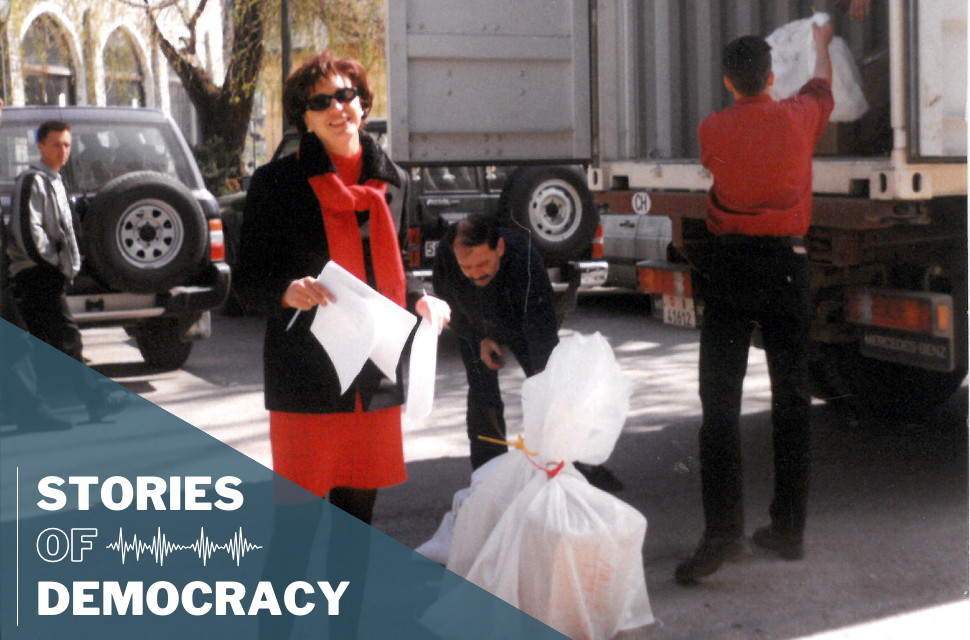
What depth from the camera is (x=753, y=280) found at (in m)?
→ 3.91

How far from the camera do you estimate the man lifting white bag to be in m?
3.31

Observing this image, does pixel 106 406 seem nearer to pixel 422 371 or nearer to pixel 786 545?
pixel 786 545

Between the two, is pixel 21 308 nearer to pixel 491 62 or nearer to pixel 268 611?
pixel 491 62

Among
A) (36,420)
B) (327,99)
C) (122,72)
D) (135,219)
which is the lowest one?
(36,420)

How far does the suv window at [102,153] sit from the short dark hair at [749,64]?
4945 mm

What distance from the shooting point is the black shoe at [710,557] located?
13.0 feet

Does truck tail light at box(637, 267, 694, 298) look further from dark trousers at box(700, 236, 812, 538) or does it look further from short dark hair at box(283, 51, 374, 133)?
short dark hair at box(283, 51, 374, 133)

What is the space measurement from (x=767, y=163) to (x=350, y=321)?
Result: 177 centimetres

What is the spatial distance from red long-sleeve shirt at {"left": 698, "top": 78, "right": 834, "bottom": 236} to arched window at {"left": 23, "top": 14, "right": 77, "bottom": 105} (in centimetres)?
1348

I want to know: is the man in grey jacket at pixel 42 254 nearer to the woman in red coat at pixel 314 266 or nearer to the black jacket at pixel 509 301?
the black jacket at pixel 509 301

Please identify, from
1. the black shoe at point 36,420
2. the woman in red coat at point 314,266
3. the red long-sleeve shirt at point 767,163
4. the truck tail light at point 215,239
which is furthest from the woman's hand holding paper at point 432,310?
the truck tail light at point 215,239

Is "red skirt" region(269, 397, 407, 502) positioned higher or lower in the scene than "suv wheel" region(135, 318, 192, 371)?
higher

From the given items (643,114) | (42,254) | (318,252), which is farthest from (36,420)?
(318,252)
